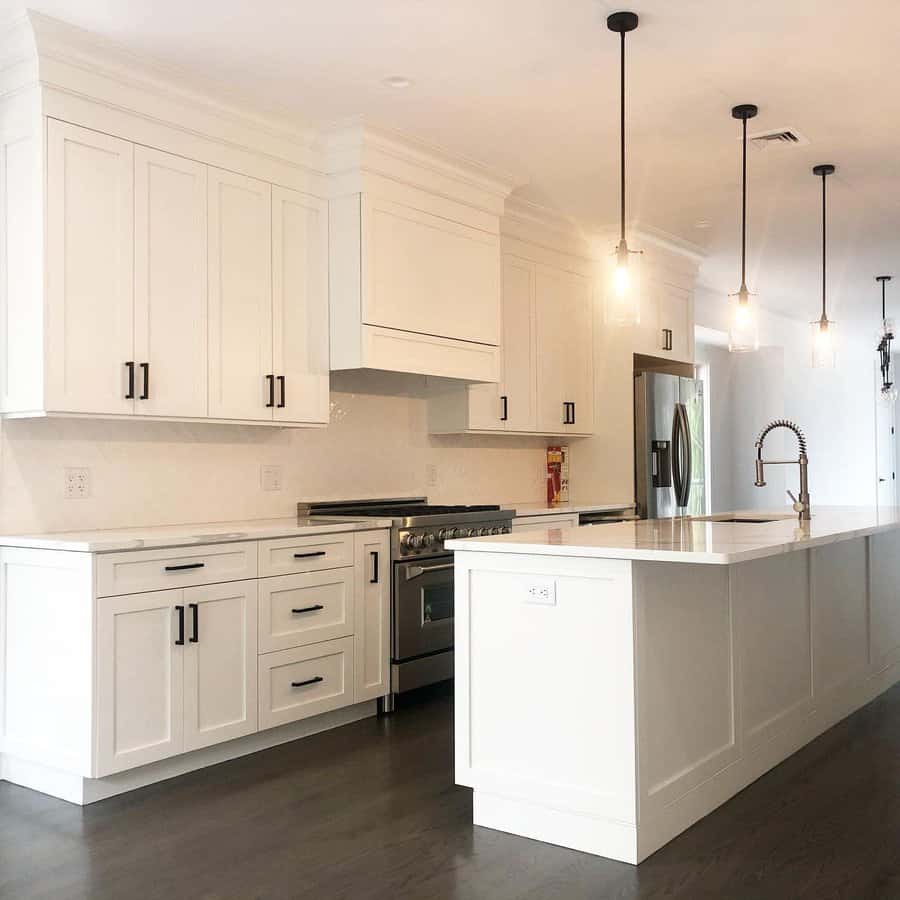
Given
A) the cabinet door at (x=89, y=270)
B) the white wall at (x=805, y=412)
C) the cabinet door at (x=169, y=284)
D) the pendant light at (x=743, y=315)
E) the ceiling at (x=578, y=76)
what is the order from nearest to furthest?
1. the ceiling at (x=578, y=76)
2. the cabinet door at (x=89, y=270)
3. the cabinet door at (x=169, y=284)
4. the pendant light at (x=743, y=315)
5. the white wall at (x=805, y=412)

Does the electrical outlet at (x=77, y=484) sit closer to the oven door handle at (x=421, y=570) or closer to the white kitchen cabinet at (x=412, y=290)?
the white kitchen cabinet at (x=412, y=290)

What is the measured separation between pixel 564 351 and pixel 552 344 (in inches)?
5.5

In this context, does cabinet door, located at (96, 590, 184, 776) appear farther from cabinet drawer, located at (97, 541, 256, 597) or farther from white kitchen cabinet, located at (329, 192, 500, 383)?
white kitchen cabinet, located at (329, 192, 500, 383)

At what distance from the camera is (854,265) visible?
723 centimetres

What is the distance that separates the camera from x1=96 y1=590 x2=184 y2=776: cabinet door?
10.5 ft

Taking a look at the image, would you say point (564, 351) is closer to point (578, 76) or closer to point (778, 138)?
point (778, 138)

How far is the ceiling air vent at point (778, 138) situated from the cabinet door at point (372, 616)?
2.40 metres

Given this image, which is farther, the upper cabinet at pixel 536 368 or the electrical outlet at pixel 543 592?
the upper cabinet at pixel 536 368

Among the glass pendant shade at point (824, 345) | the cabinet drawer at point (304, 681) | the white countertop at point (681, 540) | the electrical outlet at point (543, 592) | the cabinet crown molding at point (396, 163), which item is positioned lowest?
the cabinet drawer at point (304, 681)

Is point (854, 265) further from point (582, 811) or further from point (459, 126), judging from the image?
point (582, 811)

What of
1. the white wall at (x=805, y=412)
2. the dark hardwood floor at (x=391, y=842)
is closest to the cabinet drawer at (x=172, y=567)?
the dark hardwood floor at (x=391, y=842)

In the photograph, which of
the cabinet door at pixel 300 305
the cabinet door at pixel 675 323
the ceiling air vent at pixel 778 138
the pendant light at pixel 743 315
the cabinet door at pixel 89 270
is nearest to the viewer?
the cabinet door at pixel 89 270

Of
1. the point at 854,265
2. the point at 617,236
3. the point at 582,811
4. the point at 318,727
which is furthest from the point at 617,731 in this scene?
the point at 854,265

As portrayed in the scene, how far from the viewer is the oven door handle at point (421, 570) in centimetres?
441
